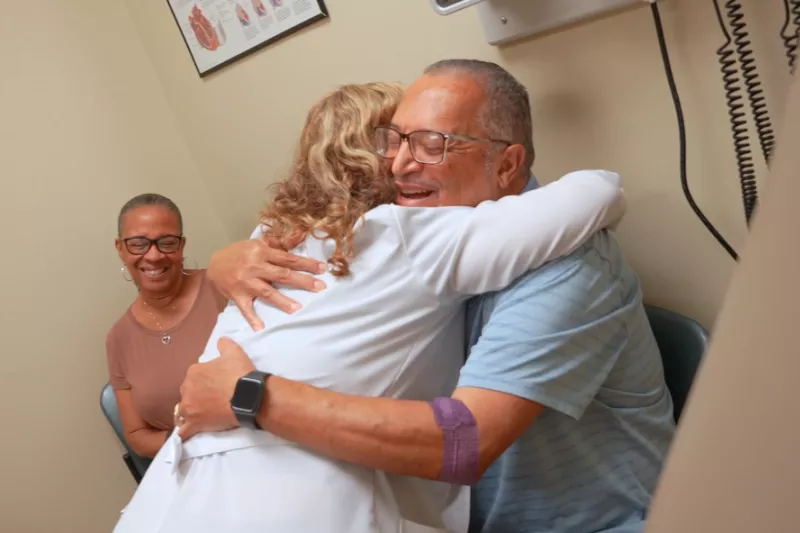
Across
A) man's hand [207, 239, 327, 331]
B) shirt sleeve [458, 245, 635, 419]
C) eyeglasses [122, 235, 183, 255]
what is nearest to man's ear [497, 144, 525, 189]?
shirt sleeve [458, 245, 635, 419]

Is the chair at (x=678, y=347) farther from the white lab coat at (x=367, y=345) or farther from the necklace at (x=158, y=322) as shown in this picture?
the necklace at (x=158, y=322)

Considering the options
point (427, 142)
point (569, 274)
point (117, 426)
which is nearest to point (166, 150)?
point (117, 426)

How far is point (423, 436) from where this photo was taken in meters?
0.91

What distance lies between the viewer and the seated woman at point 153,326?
2.00 m

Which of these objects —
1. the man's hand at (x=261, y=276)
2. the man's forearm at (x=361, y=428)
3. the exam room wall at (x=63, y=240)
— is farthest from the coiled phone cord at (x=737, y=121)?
the exam room wall at (x=63, y=240)

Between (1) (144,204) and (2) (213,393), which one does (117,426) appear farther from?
(2) (213,393)

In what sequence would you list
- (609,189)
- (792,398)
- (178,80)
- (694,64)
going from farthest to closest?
(178,80) < (694,64) < (609,189) < (792,398)

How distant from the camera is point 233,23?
196 cm

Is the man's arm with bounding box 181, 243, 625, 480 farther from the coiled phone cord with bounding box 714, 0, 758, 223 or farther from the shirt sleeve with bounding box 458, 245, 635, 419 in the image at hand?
the coiled phone cord with bounding box 714, 0, 758, 223

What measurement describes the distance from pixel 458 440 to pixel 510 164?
577 millimetres

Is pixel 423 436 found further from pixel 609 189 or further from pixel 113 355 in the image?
pixel 113 355

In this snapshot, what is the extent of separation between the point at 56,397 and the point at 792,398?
232cm

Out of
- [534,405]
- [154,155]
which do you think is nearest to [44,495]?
[154,155]

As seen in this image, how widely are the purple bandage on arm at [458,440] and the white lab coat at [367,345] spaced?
0.14 metres
